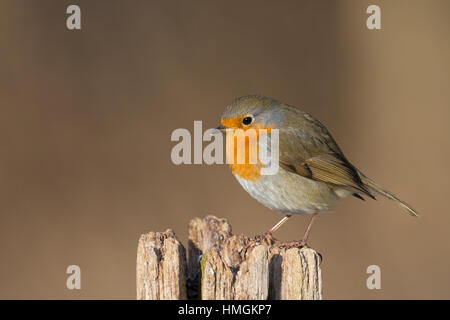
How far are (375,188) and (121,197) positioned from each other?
3013mm

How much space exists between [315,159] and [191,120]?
2768 mm

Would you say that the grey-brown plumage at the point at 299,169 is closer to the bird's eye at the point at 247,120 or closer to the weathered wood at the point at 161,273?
the bird's eye at the point at 247,120

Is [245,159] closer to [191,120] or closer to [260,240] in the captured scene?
[260,240]

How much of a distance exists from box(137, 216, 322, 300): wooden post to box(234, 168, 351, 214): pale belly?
83 centimetres

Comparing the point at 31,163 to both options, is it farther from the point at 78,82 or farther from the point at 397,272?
the point at 397,272

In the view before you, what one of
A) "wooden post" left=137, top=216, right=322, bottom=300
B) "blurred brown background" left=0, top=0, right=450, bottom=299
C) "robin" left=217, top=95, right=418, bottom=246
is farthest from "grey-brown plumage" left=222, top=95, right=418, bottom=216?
"blurred brown background" left=0, top=0, right=450, bottom=299

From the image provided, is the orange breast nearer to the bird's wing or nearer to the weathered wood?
the bird's wing

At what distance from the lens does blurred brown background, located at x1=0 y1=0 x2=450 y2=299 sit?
234 inches

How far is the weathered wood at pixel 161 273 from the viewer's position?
2.50m

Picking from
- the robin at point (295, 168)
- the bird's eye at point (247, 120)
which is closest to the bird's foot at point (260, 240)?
the robin at point (295, 168)

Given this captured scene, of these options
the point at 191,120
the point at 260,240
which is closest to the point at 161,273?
the point at 260,240

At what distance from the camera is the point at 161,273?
8.28 feet

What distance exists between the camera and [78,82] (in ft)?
20.3

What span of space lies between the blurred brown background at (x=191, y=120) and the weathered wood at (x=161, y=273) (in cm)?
325
